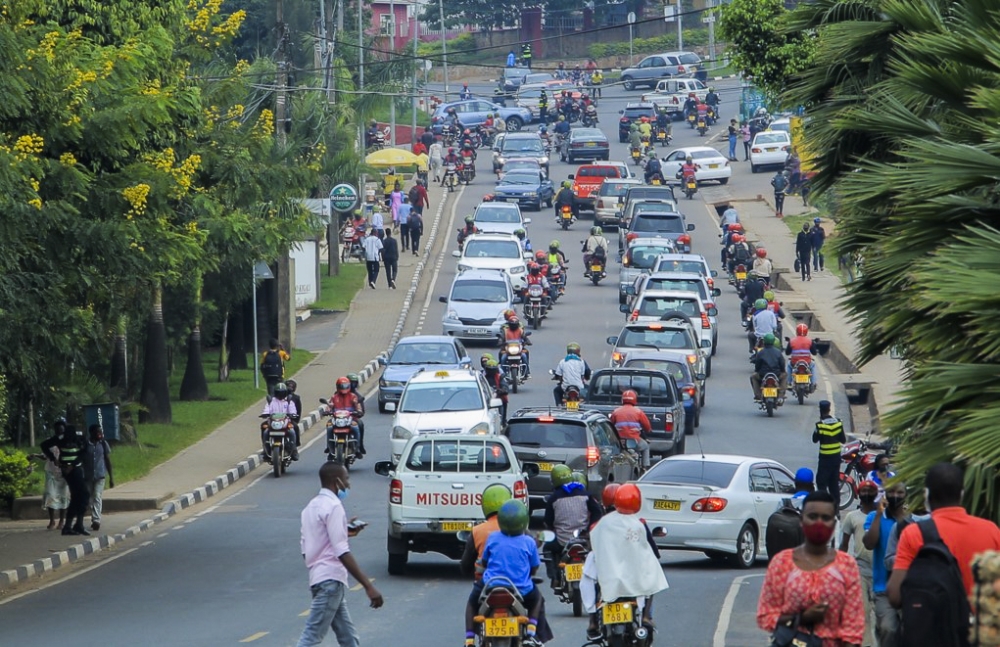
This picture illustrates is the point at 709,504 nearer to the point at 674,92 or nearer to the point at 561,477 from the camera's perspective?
the point at 561,477

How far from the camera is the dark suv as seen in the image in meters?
21.7

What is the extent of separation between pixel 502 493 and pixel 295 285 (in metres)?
34.6

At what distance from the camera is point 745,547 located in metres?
19.6

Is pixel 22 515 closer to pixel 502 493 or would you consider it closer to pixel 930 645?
pixel 502 493

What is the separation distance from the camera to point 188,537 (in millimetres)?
22578

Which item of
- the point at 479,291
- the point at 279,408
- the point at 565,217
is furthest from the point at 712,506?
the point at 565,217

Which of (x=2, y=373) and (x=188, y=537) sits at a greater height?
(x=2, y=373)

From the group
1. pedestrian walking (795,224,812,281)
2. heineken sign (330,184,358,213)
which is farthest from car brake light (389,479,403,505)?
pedestrian walking (795,224,812,281)

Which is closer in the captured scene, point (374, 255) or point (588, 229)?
point (374, 255)

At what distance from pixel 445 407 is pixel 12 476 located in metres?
6.61

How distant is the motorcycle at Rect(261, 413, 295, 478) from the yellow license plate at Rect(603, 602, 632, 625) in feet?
53.1

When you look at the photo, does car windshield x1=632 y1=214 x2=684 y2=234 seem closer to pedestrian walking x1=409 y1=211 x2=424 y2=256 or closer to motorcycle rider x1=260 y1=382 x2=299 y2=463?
pedestrian walking x1=409 y1=211 x2=424 y2=256

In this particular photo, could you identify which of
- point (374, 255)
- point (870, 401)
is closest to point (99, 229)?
point (870, 401)

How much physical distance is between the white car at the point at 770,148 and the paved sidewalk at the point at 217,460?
2332cm
